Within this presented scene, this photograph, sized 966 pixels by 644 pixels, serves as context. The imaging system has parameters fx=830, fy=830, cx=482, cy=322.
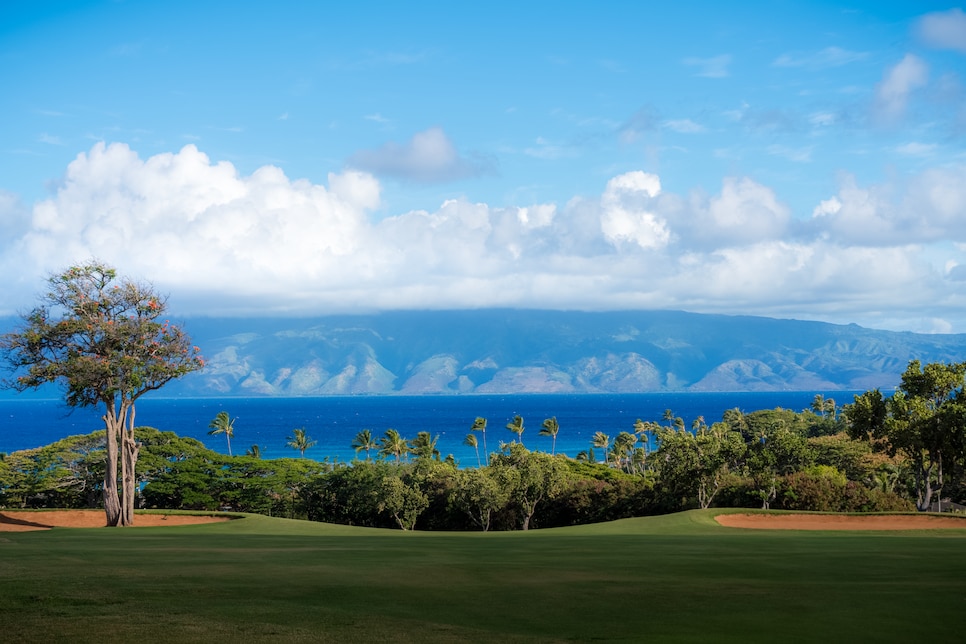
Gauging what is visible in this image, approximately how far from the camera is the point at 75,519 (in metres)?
44.9

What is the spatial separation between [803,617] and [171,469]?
64309 millimetres

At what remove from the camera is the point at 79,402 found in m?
38.6

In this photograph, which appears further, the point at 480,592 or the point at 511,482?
the point at 511,482

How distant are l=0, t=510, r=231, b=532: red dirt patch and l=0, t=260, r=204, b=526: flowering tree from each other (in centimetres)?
343

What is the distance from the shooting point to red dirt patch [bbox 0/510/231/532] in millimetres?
40281

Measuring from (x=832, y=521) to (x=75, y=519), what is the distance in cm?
3903

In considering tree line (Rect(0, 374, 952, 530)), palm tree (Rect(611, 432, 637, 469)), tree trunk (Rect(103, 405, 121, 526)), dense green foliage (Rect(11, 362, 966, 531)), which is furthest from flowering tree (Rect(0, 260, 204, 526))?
palm tree (Rect(611, 432, 637, 469))

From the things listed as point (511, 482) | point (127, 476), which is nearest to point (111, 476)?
point (127, 476)

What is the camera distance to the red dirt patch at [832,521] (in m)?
36.9

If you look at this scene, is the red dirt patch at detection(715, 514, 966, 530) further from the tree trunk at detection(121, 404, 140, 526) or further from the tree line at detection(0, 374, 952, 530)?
the tree trunk at detection(121, 404, 140, 526)

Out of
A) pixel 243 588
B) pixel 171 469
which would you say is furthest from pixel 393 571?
pixel 171 469

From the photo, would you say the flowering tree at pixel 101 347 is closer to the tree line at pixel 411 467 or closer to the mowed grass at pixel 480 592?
the tree line at pixel 411 467

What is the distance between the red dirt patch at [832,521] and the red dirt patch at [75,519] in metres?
25.8

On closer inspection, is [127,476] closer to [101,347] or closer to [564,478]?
[101,347]
